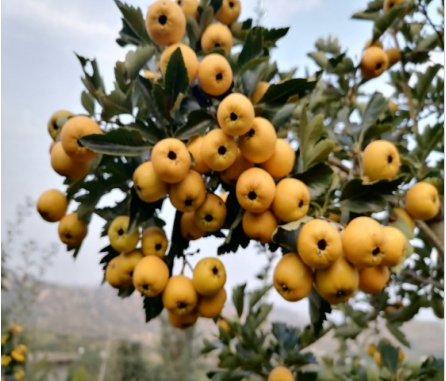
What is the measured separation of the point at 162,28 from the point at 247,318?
852 mm

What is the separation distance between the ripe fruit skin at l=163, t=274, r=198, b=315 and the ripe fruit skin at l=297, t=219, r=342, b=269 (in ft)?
0.78

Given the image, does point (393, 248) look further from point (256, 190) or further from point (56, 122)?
point (56, 122)

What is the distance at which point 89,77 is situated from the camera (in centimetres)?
89

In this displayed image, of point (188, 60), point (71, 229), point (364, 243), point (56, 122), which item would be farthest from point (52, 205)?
point (364, 243)

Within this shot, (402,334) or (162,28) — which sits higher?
(162,28)

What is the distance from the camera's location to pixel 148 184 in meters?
0.78

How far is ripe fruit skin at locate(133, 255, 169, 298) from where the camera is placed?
0.81 m

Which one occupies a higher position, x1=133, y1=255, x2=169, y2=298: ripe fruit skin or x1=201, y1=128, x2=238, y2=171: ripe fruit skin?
A: x1=201, y1=128, x2=238, y2=171: ripe fruit skin

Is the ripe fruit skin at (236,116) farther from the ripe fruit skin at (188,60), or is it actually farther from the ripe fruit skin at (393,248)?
the ripe fruit skin at (393,248)

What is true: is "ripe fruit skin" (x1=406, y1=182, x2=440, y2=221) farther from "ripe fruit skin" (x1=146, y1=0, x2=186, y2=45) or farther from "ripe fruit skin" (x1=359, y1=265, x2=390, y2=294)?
"ripe fruit skin" (x1=146, y1=0, x2=186, y2=45)

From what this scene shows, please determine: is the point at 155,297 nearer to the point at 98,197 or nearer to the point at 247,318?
the point at 98,197

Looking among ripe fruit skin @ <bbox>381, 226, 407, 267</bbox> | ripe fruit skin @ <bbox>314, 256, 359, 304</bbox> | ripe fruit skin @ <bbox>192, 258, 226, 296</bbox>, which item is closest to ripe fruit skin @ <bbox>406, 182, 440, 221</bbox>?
ripe fruit skin @ <bbox>381, 226, 407, 267</bbox>

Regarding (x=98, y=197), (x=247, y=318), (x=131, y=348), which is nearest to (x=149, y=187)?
(x=98, y=197)

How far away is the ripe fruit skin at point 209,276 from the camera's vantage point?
2.70ft
